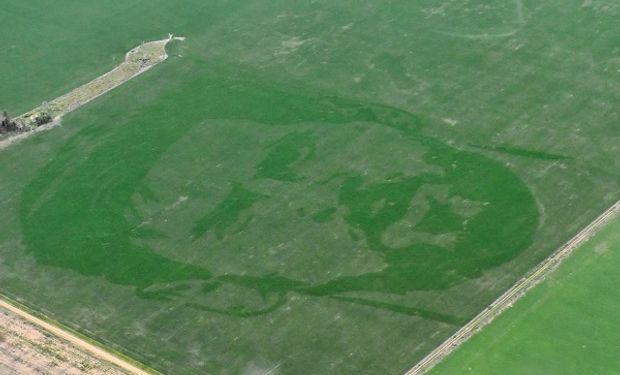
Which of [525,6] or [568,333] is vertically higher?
[525,6]

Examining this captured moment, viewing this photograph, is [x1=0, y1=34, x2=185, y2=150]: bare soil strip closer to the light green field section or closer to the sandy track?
the sandy track

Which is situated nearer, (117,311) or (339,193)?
(117,311)

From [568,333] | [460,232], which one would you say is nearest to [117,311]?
[460,232]

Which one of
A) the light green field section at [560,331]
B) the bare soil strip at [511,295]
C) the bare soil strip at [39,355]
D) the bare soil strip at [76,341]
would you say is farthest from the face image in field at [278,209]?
Result: the bare soil strip at [39,355]

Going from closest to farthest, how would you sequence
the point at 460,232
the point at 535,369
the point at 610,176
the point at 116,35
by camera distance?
1. the point at 535,369
2. the point at 460,232
3. the point at 610,176
4. the point at 116,35

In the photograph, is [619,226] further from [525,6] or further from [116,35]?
[116,35]

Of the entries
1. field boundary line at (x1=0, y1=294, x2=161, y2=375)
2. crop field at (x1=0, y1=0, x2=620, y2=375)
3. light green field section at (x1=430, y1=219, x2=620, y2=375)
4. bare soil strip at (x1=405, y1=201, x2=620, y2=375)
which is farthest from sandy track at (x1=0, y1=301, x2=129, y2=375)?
light green field section at (x1=430, y1=219, x2=620, y2=375)

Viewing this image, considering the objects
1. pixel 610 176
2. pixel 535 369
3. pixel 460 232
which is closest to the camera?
pixel 535 369

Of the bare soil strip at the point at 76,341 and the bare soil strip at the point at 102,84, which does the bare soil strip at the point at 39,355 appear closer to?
the bare soil strip at the point at 76,341
